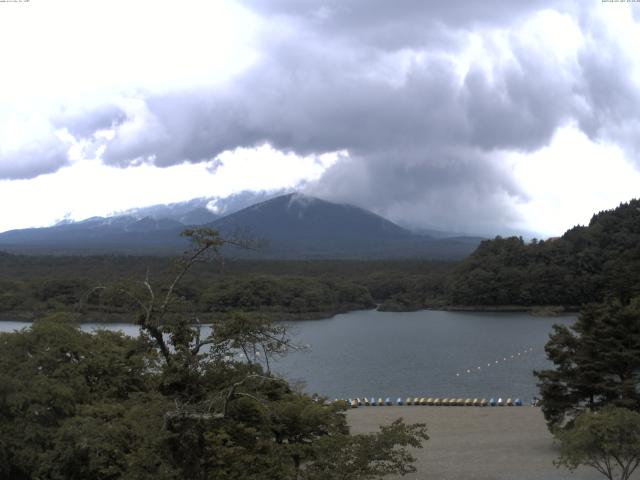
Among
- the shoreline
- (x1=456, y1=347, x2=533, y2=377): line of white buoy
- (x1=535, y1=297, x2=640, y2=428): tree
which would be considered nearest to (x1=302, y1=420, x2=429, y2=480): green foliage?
(x1=535, y1=297, x2=640, y2=428): tree

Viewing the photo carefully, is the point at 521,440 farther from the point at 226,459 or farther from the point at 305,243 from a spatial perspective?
the point at 305,243

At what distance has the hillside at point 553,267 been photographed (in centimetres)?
6338

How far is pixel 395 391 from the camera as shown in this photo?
1091 inches

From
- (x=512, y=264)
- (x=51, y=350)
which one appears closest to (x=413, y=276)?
(x=512, y=264)

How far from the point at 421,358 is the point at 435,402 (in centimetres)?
1016

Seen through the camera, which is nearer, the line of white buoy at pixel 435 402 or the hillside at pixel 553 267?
the line of white buoy at pixel 435 402

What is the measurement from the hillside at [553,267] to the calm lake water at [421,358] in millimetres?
9610

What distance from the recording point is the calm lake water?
2789 centimetres

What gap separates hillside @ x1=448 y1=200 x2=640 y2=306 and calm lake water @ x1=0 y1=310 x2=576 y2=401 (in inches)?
378

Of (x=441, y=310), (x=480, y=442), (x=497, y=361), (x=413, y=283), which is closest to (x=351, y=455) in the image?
(x=480, y=442)

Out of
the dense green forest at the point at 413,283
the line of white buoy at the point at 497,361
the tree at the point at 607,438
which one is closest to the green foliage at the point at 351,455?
the tree at the point at 607,438

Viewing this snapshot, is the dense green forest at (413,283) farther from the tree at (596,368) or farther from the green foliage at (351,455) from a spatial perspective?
the green foliage at (351,455)

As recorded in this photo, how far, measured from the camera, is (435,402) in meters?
24.9

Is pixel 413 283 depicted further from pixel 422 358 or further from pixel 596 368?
pixel 596 368
